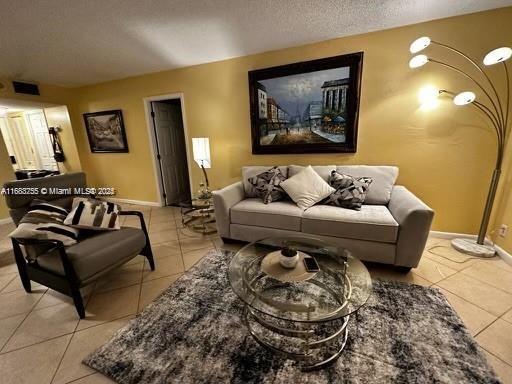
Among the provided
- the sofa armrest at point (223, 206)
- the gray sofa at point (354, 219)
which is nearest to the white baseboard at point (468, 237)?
the gray sofa at point (354, 219)

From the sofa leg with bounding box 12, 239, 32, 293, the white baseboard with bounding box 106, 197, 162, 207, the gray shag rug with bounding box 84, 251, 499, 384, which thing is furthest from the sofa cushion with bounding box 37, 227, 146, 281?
the white baseboard with bounding box 106, 197, 162, 207

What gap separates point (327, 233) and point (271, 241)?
23.6 inches

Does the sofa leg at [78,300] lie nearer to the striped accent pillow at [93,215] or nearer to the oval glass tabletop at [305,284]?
the striped accent pillow at [93,215]

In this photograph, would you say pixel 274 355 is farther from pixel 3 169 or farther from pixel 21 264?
pixel 3 169

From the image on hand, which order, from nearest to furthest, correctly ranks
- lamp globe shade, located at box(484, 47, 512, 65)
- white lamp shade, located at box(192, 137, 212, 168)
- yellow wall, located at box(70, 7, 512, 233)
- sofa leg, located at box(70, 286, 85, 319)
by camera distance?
sofa leg, located at box(70, 286, 85, 319) < lamp globe shade, located at box(484, 47, 512, 65) < yellow wall, located at box(70, 7, 512, 233) < white lamp shade, located at box(192, 137, 212, 168)

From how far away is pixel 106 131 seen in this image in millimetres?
4152

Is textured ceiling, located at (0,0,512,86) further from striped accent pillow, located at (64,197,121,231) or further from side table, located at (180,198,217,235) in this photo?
side table, located at (180,198,217,235)

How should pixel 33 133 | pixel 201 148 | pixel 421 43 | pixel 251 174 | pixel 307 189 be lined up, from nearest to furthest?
pixel 421 43, pixel 307 189, pixel 251 174, pixel 201 148, pixel 33 133

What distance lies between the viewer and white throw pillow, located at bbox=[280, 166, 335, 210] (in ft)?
7.69

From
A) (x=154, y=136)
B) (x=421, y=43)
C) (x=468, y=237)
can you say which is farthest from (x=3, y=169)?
(x=468, y=237)

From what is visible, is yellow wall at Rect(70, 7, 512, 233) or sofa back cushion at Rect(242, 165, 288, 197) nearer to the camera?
yellow wall at Rect(70, 7, 512, 233)

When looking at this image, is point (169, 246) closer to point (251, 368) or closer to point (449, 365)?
point (251, 368)

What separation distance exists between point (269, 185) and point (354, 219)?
103 cm

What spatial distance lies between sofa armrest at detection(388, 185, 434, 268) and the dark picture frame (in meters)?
4.51
